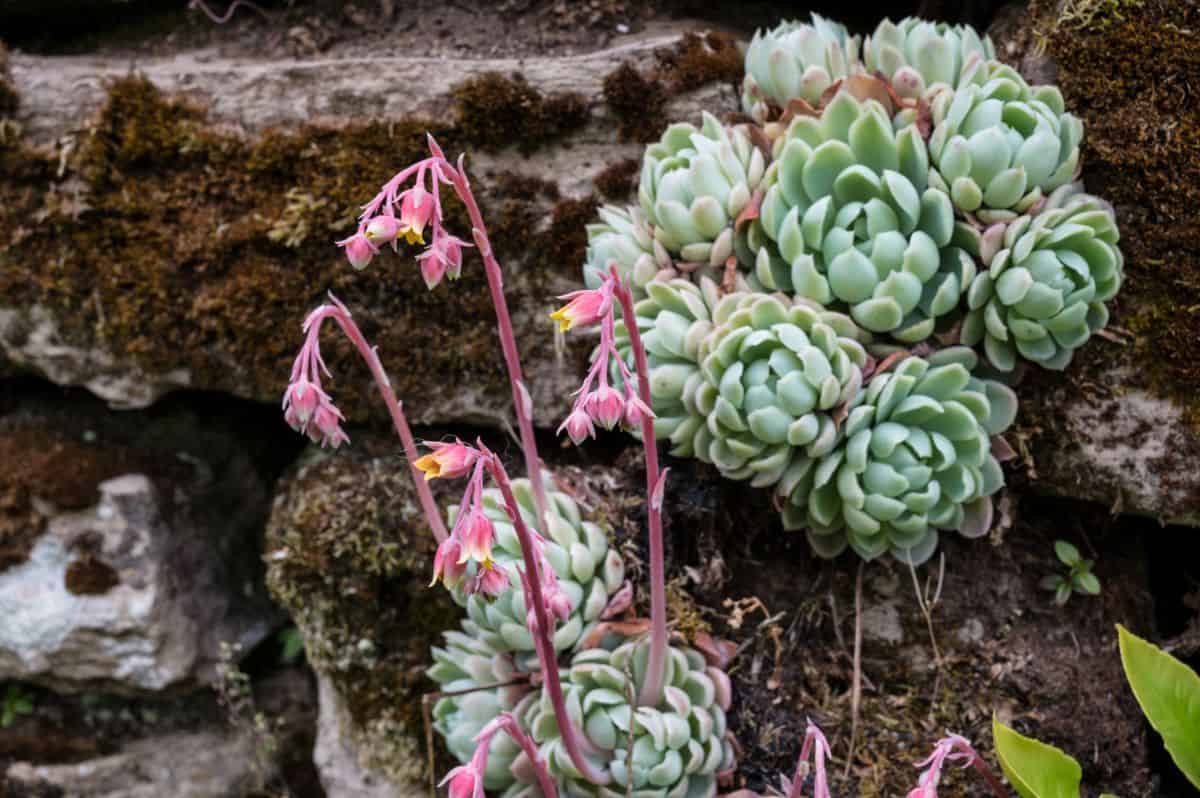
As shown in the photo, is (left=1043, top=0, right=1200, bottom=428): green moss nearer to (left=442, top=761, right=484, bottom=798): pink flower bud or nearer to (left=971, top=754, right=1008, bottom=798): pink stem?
(left=971, top=754, right=1008, bottom=798): pink stem

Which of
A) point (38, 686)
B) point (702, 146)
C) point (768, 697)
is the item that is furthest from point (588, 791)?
point (38, 686)

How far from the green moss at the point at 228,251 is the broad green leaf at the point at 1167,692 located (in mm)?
1292

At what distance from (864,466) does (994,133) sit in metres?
0.64

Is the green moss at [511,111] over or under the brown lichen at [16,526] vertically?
over

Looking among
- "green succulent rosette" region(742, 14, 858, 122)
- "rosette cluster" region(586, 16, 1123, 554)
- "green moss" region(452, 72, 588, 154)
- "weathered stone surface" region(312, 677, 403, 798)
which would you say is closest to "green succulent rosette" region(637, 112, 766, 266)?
"rosette cluster" region(586, 16, 1123, 554)

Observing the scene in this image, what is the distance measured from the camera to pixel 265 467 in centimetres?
278

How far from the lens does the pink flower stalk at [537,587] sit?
128 cm

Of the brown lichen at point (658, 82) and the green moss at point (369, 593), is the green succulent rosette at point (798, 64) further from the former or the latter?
the green moss at point (369, 593)

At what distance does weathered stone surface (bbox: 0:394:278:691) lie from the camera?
2.45 meters

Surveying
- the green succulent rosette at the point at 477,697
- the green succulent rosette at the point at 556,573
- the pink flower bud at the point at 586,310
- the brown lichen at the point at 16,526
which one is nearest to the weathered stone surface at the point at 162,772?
the brown lichen at the point at 16,526

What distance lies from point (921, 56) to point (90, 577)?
2199 mm

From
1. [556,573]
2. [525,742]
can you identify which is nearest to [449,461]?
[525,742]

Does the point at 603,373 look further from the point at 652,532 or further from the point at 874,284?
the point at 874,284

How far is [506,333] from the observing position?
1.59 m
